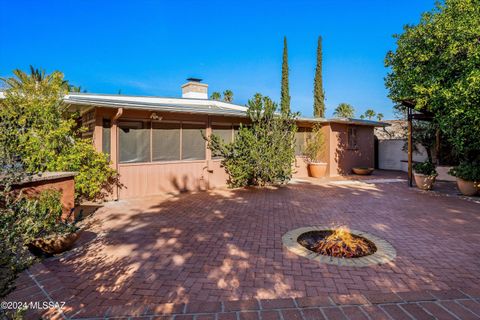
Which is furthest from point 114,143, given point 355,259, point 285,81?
point 285,81

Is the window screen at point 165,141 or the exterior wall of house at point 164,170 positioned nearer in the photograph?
the exterior wall of house at point 164,170

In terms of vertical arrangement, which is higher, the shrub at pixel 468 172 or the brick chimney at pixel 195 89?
the brick chimney at pixel 195 89

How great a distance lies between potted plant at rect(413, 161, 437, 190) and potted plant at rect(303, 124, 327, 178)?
12.8 feet

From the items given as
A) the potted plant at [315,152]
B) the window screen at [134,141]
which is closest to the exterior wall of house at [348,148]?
the potted plant at [315,152]

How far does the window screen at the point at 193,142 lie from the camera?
896 centimetres

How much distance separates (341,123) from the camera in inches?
526

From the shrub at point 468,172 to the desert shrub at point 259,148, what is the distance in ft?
17.4

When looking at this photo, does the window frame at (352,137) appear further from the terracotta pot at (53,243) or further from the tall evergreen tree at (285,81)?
the terracotta pot at (53,243)

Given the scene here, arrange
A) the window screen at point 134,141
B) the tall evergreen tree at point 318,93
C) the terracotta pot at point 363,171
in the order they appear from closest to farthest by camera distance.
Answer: the window screen at point 134,141 → the terracotta pot at point 363,171 → the tall evergreen tree at point 318,93

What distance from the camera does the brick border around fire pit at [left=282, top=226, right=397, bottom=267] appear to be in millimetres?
3604

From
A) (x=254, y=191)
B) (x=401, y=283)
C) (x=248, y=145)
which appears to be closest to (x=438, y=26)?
(x=248, y=145)

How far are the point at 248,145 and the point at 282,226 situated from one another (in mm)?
4565

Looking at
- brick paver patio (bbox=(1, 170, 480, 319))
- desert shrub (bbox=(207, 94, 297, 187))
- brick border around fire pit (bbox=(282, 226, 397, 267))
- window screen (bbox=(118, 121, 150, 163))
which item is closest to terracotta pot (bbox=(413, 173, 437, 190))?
brick paver patio (bbox=(1, 170, 480, 319))

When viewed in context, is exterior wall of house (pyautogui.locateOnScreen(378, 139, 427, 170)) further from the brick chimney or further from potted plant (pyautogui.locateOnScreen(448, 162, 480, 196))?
the brick chimney
